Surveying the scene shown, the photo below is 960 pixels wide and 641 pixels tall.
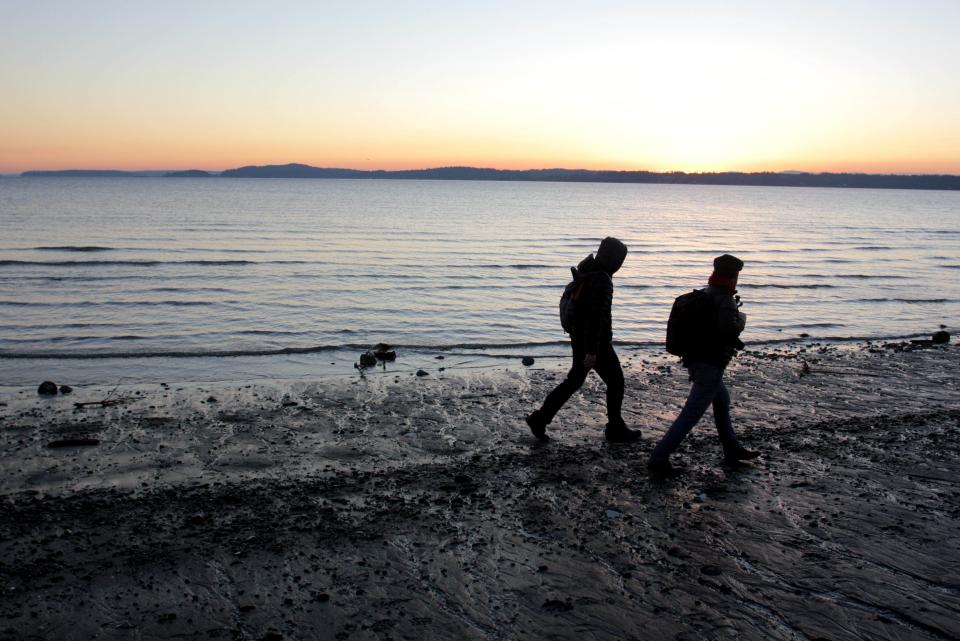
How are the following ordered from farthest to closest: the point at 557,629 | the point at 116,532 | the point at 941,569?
the point at 116,532 < the point at 941,569 < the point at 557,629

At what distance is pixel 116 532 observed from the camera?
520 cm

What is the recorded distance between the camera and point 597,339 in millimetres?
6852

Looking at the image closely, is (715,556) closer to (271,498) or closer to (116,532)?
(271,498)

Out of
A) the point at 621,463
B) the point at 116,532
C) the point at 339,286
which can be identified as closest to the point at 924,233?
the point at 339,286

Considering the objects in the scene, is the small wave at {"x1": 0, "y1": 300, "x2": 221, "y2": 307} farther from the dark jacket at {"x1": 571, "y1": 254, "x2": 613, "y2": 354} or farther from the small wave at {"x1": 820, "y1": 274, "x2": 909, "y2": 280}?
the small wave at {"x1": 820, "y1": 274, "x2": 909, "y2": 280}

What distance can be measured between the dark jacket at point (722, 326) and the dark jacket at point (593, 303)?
101 cm

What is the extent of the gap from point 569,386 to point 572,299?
0.98 meters

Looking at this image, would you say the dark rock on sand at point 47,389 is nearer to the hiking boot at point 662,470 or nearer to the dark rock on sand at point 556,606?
the hiking boot at point 662,470

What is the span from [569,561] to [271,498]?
251cm

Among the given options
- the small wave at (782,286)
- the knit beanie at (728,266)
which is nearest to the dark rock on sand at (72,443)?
the knit beanie at (728,266)

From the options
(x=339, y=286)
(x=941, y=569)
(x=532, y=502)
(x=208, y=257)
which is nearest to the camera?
(x=941, y=569)

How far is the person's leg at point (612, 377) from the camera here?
7254 mm

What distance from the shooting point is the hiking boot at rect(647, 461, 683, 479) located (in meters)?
6.43

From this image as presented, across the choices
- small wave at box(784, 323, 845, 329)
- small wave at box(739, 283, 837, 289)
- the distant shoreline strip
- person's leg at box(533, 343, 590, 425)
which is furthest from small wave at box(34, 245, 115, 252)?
person's leg at box(533, 343, 590, 425)
